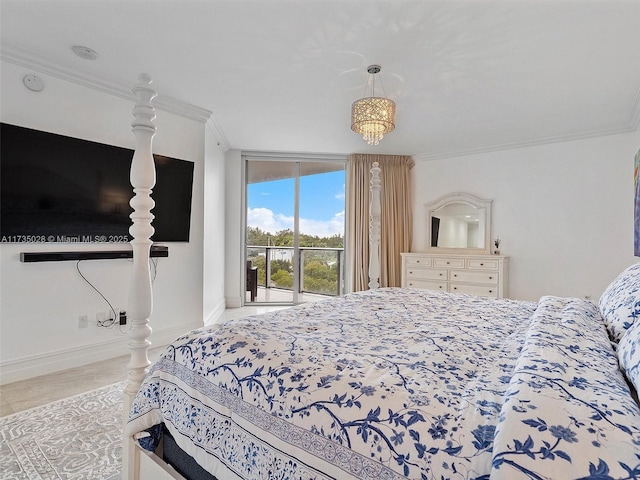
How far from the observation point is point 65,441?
1759 millimetres

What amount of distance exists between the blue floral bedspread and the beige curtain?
144 inches

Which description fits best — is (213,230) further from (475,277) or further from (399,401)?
(399,401)

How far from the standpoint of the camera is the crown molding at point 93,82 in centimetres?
246

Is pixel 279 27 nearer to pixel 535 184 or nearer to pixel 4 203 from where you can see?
pixel 4 203

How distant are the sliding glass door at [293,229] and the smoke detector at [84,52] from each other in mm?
2935

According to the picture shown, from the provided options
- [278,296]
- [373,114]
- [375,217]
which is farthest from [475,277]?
[278,296]

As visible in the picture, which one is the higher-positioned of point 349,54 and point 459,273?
point 349,54

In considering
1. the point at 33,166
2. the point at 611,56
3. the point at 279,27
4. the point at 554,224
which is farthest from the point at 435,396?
the point at 554,224

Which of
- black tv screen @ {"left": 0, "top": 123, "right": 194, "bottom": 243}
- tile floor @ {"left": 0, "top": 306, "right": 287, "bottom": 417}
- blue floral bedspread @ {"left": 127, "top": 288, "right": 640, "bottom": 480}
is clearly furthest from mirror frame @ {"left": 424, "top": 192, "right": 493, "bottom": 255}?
tile floor @ {"left": 0, "top": 306, "right": 287, "bottom": 417}

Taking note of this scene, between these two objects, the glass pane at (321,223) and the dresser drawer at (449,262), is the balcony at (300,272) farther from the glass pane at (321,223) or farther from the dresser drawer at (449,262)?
the dresser drawer at (449,262)

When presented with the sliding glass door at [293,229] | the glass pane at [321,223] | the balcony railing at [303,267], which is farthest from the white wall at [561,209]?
the balcony railing at [303,267]

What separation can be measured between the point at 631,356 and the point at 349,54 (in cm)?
238

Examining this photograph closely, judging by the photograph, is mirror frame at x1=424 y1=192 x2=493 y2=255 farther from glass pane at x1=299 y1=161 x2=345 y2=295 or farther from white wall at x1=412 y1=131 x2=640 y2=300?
glass pane at x1=299 y1=161 x2=345 y2=295

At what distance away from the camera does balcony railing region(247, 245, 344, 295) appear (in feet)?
18.3
